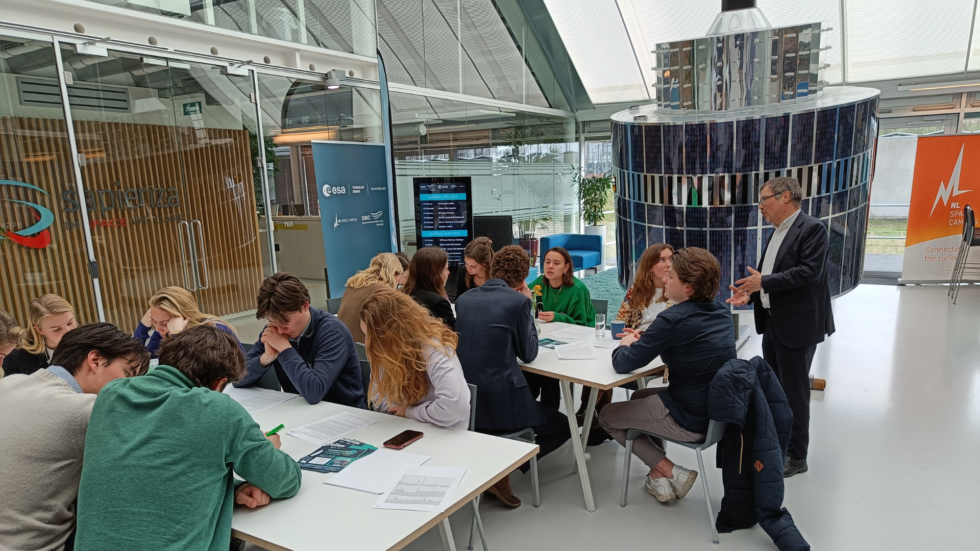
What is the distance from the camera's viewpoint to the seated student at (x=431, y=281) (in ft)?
12.2

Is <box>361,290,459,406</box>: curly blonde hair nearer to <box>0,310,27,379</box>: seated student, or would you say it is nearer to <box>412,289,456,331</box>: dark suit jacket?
<box>412,289,456,331</box>: dark suit jacket

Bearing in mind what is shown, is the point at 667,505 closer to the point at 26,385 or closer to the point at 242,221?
the point at 26,385

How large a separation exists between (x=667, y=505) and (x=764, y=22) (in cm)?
372

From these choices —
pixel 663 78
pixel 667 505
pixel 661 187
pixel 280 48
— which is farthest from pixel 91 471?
pixel 280 48

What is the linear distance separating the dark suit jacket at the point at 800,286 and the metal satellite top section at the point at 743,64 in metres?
1.41

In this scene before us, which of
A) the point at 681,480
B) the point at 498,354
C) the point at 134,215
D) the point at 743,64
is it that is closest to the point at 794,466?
the point at 681,480

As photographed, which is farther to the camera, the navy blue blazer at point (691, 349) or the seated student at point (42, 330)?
the seated student at point (42, 330)

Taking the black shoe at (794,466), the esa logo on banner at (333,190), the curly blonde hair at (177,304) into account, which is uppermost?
the esa logo on banner at (333,190)

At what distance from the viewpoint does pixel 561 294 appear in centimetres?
446

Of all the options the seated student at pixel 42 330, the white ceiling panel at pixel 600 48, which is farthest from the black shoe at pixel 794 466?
the white ceiling panel at pixel 600 48

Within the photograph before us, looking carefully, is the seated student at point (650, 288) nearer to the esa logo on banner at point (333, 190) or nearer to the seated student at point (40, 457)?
the seated student at point (40, 457)

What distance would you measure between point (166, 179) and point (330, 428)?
13.4 feet

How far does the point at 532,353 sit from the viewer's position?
323 centimetres

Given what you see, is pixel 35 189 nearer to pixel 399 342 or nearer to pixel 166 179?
pixel 166 179
